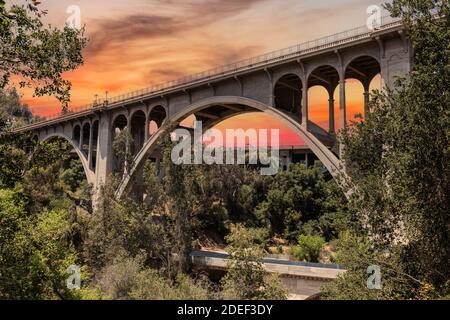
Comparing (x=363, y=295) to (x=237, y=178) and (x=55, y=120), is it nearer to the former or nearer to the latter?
(x=237, y=178)

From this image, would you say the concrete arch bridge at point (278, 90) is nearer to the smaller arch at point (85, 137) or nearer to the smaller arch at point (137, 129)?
the smaller arch at point (137, 129)

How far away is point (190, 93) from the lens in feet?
117

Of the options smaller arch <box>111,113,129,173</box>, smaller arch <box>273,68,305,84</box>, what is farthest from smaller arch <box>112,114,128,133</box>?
smaller arch <box>273,68,305,84</box>

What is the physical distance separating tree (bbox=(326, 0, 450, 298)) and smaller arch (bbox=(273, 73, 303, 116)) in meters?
16.3

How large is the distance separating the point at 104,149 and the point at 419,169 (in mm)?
38769

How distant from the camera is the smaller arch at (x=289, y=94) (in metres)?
30.7

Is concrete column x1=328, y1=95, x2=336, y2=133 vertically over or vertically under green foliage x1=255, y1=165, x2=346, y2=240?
over

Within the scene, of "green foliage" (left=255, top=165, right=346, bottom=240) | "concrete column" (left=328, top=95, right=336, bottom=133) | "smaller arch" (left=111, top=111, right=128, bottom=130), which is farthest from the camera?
"green foliage" (left=255, top=165, right=346, bottom=240)

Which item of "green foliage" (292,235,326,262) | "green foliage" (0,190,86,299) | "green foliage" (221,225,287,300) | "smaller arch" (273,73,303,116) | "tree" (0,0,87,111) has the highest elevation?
"smaller arch" (273,73,303,116)

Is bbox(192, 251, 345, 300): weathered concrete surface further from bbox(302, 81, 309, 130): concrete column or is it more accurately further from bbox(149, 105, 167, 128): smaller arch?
bbox(149, 105, 167, 128): smaller arch

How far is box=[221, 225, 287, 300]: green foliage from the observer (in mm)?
20031

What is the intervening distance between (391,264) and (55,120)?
5371 cm

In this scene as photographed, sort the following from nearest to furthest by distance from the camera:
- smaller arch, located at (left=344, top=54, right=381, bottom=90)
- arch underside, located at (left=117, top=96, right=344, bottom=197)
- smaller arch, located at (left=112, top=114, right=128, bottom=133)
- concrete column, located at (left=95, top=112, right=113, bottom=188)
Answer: arch underside, located at (left=117, top=96, right=344, bottom=197)
smaller arch, located at (left=344, top=54, right=381, bottom=90)
concrete column, located at (left=95, top=112, right=113, bottom=188)
smaller arch, located at (left=112, top=114, right=128, bottom=133)

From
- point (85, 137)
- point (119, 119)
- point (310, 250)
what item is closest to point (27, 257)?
point (310, 250)
